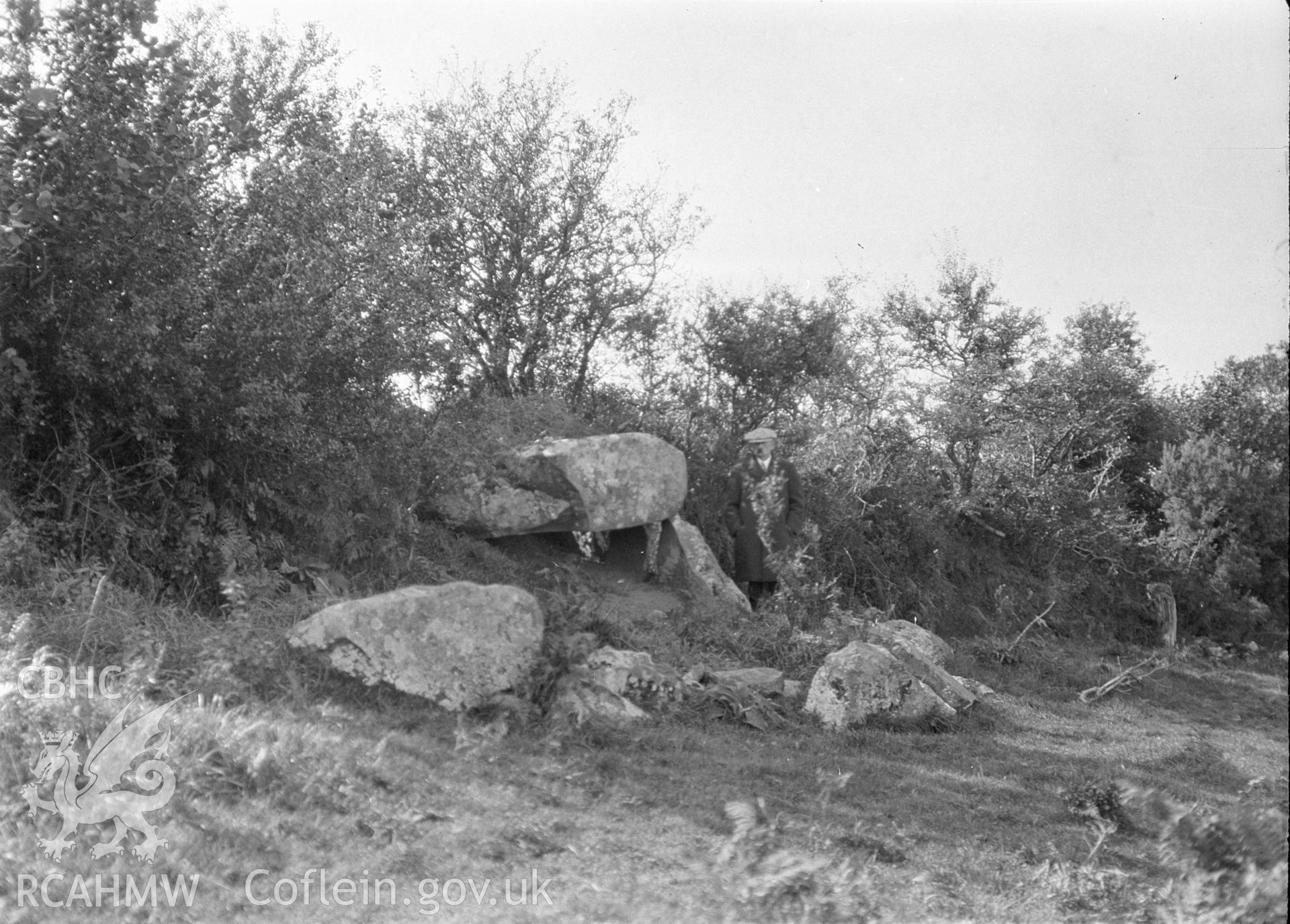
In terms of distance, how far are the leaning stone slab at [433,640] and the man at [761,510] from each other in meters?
5.56

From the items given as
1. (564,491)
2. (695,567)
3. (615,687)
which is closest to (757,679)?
(615,687)

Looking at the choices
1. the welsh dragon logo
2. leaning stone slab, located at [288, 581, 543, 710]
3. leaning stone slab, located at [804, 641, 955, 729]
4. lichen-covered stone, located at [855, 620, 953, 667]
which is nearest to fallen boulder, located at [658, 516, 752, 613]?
lichen-covered stone, located at [855, 620, 953, 667]

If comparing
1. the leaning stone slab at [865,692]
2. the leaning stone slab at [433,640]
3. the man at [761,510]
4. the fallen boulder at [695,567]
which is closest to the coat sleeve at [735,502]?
the man at [761,510]

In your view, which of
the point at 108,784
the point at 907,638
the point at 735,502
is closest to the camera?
the point at 108,784

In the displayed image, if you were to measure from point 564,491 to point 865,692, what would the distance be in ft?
16.7

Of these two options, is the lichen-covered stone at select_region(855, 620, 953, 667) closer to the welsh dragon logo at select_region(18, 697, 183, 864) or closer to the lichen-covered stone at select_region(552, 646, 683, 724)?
the lichen-covered stone at select_region(552, 646, 683, 724)

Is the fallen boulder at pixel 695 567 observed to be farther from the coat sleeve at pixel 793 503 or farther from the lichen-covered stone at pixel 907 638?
the lichen-covered stone at pixel 907 638

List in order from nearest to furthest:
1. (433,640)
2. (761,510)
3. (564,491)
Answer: (433,640) < (564,491) < (761,510)

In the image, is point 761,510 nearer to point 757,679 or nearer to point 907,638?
point 907,638

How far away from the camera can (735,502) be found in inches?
513

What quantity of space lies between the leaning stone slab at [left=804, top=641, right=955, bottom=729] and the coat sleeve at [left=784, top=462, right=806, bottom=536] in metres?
4.36

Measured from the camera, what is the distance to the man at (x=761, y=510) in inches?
499

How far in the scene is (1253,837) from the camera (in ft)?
12.4

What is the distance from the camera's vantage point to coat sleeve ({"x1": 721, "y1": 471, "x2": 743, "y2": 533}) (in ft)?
42.6
